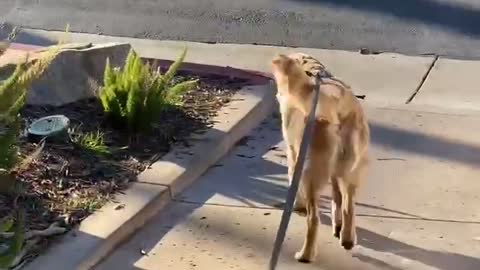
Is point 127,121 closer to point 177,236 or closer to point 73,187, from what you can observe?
point 73,187

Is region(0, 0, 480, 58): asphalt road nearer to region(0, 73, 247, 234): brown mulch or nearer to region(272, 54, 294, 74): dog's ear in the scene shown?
region(0, 73, 247, 234): brown mulch

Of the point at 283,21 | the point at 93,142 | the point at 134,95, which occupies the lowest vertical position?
the point at 283,21

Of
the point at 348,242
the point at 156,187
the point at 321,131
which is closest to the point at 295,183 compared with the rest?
the point at 321,131

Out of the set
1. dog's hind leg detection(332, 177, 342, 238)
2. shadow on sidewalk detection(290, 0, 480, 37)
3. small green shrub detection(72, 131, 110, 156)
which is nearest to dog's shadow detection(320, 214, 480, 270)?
dog's hind leg detection(332, 177, 342, 238)

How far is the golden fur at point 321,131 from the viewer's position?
15.3 feet

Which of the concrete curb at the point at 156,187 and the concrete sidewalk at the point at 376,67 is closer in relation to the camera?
the concrete curb at the point at 156,187

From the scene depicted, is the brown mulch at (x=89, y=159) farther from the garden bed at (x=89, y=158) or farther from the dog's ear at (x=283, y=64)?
the dog's ear at (x=283, y=64)

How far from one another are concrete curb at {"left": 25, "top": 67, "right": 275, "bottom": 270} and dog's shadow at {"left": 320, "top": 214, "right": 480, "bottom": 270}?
107 centimetres

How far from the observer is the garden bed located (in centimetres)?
539

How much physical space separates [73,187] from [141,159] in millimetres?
557

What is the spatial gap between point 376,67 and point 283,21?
6.13 feet

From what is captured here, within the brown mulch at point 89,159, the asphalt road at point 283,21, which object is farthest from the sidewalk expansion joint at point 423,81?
the brown mulch at point 89,159

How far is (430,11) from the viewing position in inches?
412

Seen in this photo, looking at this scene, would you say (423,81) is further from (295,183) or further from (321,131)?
(295,183)
